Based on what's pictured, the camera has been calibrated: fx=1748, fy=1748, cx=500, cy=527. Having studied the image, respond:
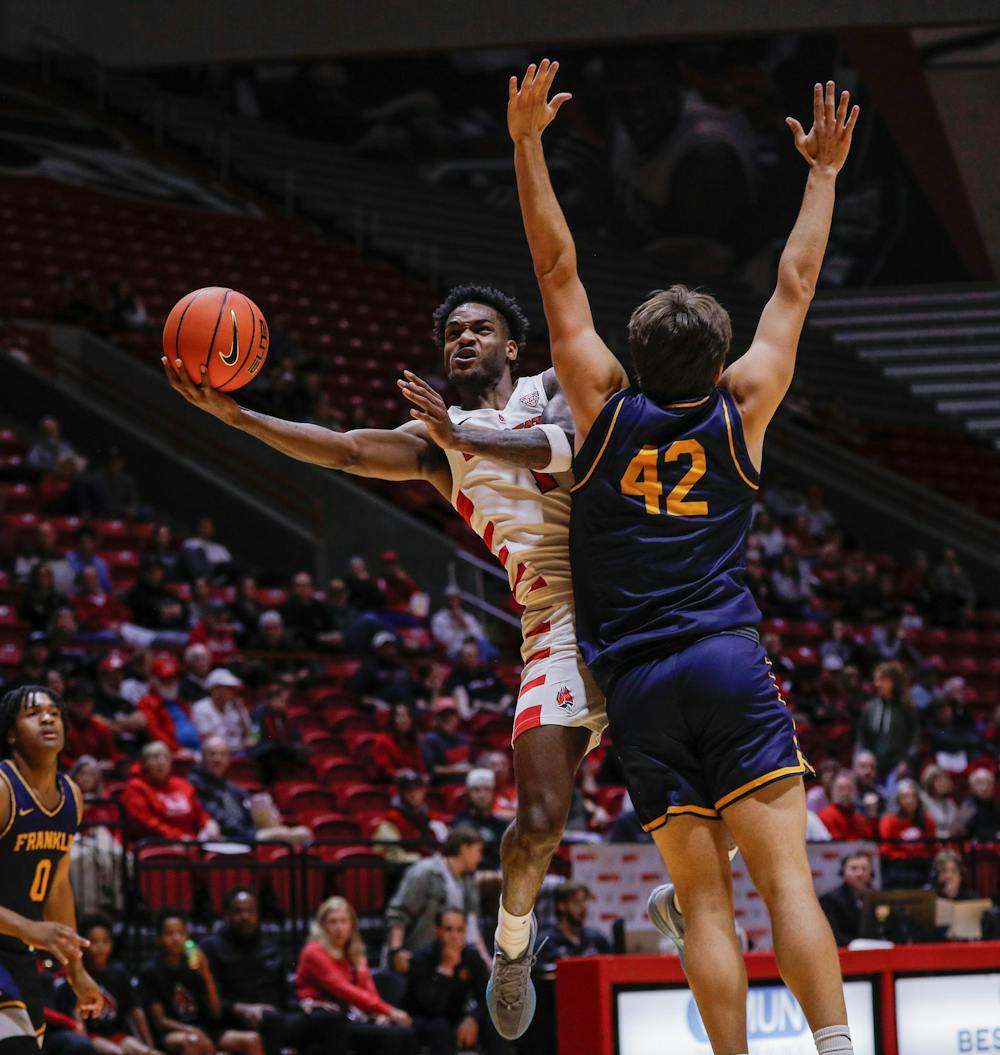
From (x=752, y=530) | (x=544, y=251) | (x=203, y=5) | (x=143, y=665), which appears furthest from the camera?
(x=203, y=5)

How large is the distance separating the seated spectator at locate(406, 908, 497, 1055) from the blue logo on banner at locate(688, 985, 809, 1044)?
13.0 ft

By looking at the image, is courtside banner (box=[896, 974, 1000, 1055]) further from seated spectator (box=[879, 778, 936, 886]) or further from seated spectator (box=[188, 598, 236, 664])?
seated spectator (box=[188, 598, 236, 664])

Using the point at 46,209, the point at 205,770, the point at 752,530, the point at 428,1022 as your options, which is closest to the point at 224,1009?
the point at 428,1022

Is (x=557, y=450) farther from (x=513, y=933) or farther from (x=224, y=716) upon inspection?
(x=224, y=716)

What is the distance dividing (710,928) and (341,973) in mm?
6056

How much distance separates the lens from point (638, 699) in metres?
4.27

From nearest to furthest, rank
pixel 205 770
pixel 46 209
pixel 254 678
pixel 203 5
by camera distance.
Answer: pixel 205 770
pixel 254 678
pixel 46 209
pixel 203 5

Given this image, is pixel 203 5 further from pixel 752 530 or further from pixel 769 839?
pixel 769 839

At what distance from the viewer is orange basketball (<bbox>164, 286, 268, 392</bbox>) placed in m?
4.94

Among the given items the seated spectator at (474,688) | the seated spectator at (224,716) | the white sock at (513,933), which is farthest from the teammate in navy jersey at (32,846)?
the seated spectator at (474,688)

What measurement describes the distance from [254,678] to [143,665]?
156 cm

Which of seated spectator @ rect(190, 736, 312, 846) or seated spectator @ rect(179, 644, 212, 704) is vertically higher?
seated spectator @ rect(179, 644, 212, 704)

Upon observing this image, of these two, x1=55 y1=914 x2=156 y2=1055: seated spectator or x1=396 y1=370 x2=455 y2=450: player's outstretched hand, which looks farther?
x1=55 y1=914 x2=156 y2=1055: seated spectator

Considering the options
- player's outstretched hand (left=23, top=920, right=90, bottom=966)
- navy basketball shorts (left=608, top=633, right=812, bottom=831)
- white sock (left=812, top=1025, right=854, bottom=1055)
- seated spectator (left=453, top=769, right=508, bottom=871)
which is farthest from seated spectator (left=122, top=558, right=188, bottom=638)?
white sock (left=812, top=1025, right=854, bottom=1055)
